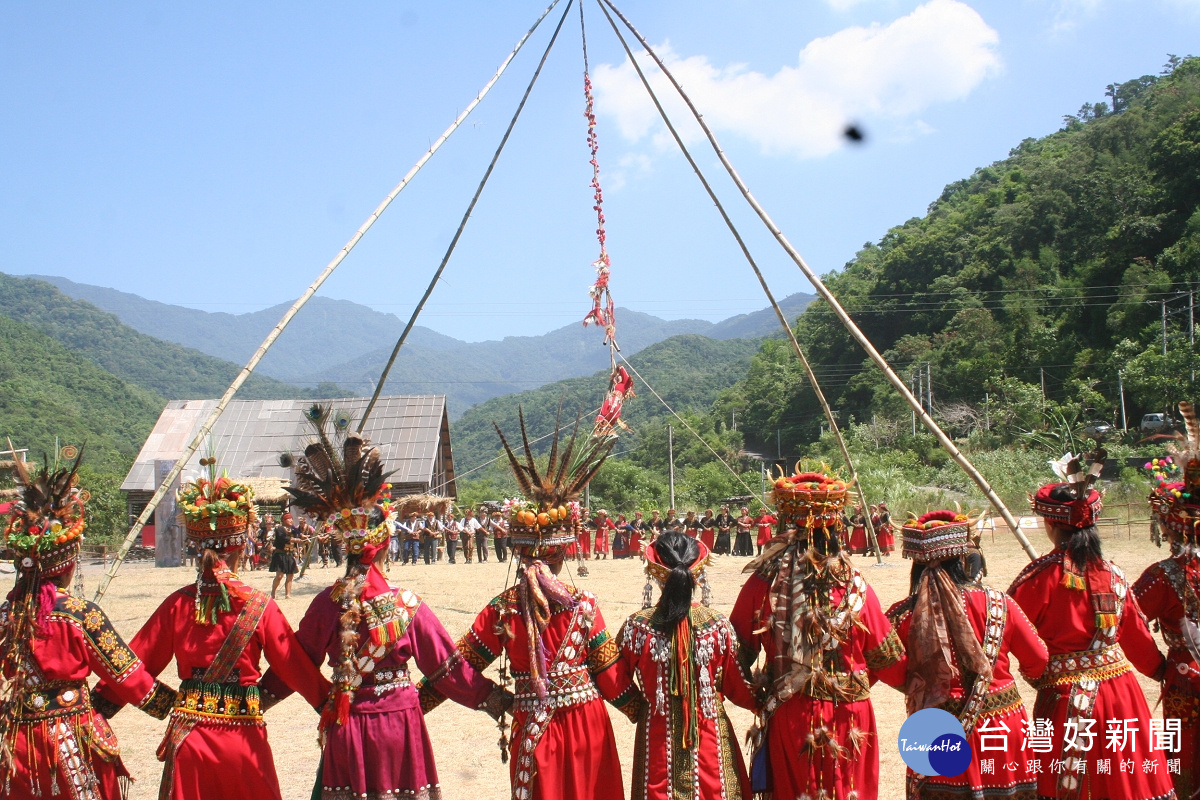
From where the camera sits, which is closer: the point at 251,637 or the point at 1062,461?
the point at 251,637

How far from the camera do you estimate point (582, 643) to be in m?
4.27

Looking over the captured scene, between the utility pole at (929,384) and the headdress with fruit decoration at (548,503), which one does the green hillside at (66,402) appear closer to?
the utility pole at (929,384)

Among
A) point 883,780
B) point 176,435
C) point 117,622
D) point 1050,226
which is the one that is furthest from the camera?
point 1050,226

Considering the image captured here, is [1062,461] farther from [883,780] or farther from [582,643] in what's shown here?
[582,643]

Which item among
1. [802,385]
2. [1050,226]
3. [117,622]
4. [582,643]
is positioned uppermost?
[1050,226]

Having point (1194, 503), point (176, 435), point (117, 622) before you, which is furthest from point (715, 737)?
point (176, 435)

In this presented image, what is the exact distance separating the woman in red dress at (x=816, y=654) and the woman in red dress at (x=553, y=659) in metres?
0.71

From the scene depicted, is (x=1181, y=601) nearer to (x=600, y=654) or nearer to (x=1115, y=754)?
(x=1115, y=754)

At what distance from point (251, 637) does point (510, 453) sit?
1453mm

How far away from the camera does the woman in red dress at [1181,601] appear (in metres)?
4.64

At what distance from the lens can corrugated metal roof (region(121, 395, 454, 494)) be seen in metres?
29.5

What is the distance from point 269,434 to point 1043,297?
38556 millimetres

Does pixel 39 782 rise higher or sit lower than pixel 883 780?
higher

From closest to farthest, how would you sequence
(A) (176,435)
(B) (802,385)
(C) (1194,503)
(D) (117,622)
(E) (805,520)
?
1. (E) (805,520)
2. (C) (1194,503)
3. (D) (117,622)
4. (A) (176,435)
5. (B) (802,385)
